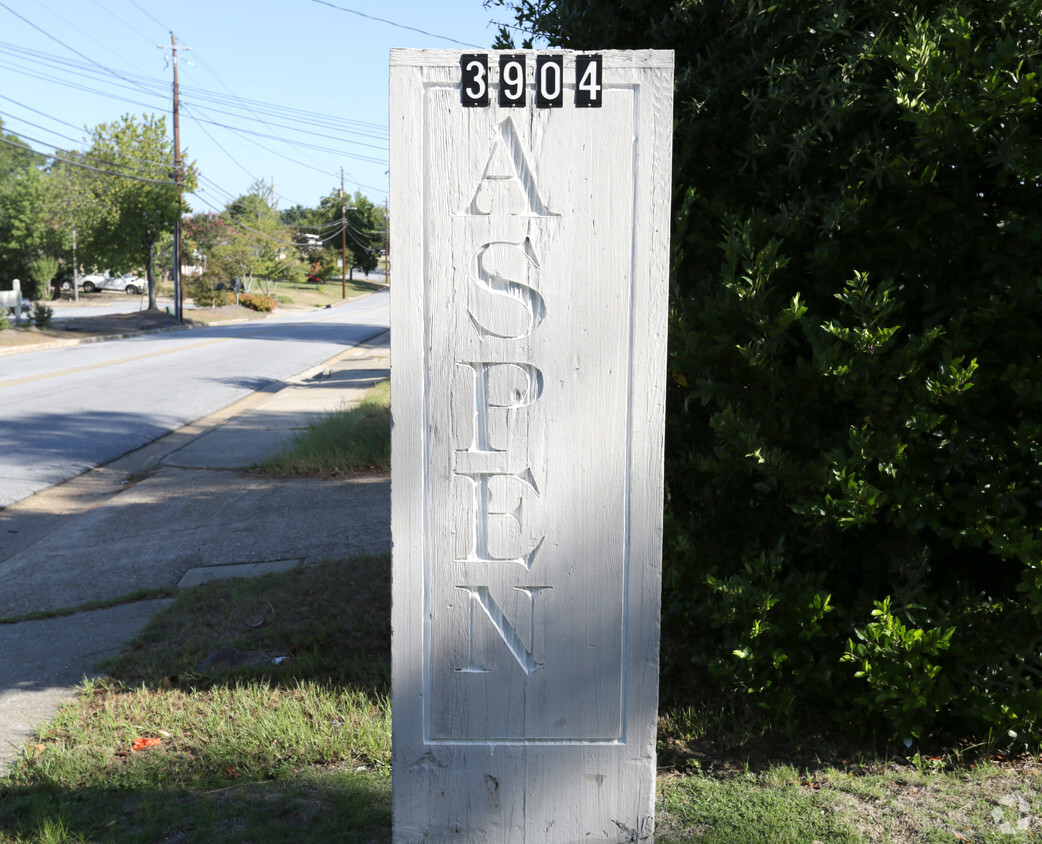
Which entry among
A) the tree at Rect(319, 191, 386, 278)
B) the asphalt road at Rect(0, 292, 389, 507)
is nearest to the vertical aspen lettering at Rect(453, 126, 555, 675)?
the asphalt road at Rect(0, 292, 389, 507)

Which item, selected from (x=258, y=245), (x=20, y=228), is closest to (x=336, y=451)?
(x=20, y=228)

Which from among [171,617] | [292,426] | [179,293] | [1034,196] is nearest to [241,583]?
[171,617]

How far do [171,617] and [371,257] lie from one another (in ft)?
332

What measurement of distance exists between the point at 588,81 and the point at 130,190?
125ft

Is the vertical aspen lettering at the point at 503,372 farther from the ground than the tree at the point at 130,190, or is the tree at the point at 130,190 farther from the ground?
the tree at the point at 130,190

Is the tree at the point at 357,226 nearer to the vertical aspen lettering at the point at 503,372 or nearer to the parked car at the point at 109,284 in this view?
the parked car at the point at 109,284

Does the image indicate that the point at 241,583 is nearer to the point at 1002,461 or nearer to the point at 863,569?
the point at 863,569

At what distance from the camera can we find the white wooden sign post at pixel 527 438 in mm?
2506

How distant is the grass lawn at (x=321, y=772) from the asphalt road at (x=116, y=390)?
18.7ft

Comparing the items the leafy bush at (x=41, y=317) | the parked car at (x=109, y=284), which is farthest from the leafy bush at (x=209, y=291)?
the leafy bush at (x=41, y=317)

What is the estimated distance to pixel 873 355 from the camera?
10.2 ft

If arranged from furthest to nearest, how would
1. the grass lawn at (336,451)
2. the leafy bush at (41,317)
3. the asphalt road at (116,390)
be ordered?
the leafy bush at (41,317) < the asphalt road at (116,390) < the grass lawn at (336,451)

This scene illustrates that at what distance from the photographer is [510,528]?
259 cm

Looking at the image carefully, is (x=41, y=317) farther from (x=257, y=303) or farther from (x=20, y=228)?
(x=20, y=228)
